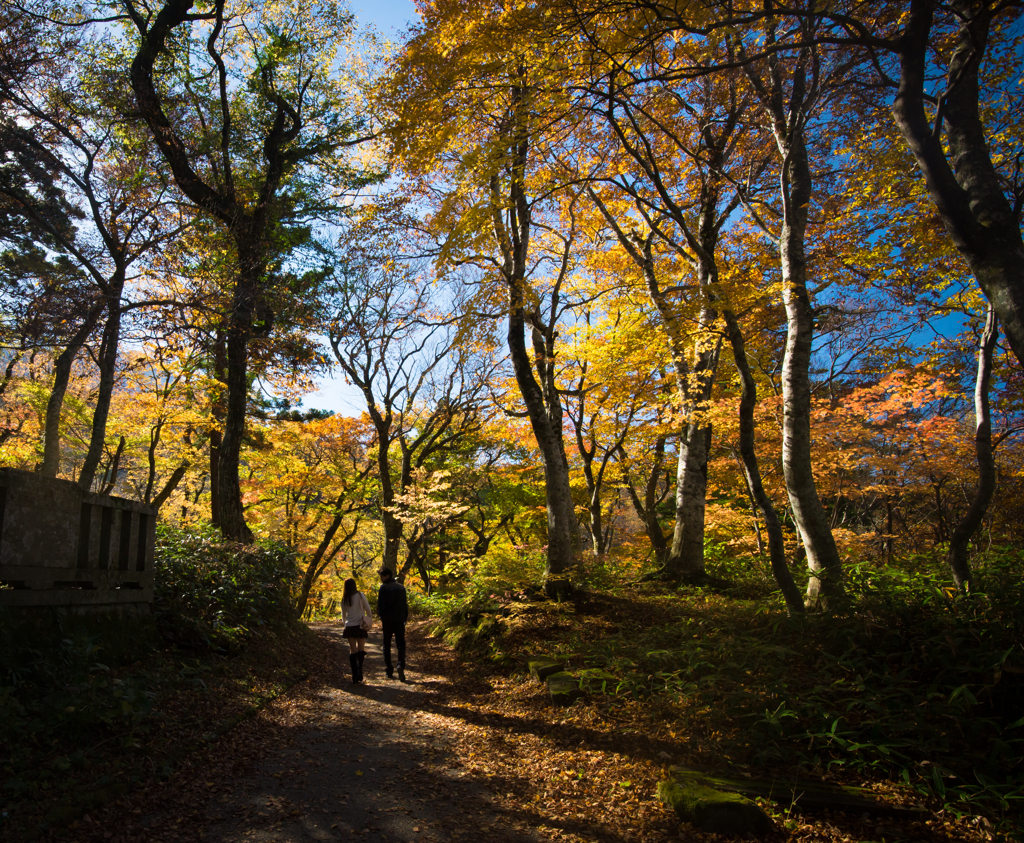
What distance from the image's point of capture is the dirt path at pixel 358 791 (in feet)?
10.3

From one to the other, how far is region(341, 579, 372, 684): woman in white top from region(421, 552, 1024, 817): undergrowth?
9.21 ft

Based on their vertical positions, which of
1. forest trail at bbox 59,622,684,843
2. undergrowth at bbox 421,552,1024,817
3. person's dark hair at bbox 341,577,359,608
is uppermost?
person's dark hair at bbox 341,577,359,608

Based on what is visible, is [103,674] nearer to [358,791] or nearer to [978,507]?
[358,791]

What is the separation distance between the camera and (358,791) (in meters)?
3.71

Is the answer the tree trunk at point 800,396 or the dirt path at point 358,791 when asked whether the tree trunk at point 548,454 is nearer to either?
the dirt path at point 358,791

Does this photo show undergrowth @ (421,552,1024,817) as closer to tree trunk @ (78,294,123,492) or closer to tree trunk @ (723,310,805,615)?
tree trunk @ (723,310,805,615)

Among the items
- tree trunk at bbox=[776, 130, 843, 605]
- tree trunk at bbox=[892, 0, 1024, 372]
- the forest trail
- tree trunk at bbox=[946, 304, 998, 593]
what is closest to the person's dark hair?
the forest trail

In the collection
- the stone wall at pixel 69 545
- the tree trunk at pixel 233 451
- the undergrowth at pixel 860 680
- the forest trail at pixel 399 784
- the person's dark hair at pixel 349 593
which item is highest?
the tree trunk at pixel 233 451

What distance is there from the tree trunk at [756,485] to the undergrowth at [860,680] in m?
0.40

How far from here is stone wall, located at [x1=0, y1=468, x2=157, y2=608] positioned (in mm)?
4262

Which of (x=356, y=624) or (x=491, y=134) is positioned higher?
(x=491, y=134)

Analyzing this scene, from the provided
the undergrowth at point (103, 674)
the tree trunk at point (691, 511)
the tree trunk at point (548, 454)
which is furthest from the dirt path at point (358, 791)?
the tree trunk at point (691, 511)

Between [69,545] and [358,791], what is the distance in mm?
3646

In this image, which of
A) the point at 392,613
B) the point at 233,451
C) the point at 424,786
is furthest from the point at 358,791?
the point at 233,451
